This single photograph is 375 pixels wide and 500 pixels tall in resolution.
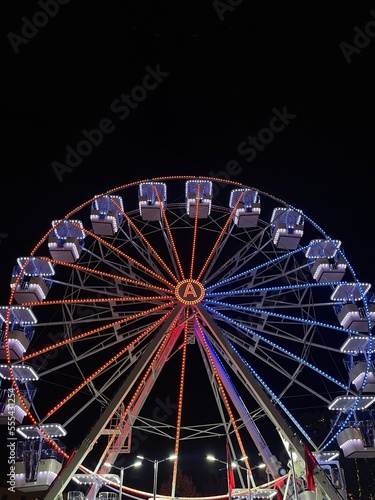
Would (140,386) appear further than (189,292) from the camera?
No

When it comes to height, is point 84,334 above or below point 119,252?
below

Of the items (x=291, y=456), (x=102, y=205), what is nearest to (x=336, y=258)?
(x=291, y=456)

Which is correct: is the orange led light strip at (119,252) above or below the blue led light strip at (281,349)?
→ above

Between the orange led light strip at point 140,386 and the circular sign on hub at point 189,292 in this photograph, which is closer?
the orange led light strip at point 140,386

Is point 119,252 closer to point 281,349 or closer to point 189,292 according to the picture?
point 189,292

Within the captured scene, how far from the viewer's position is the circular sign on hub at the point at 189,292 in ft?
61.9

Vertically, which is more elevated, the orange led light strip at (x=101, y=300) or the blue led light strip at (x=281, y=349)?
the orange led light strip at (x=101, y=300)

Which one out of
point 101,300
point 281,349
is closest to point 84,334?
point 101,300

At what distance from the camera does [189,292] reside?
1908 centimetres

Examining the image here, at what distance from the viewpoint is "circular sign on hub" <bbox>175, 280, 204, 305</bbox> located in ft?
61.9

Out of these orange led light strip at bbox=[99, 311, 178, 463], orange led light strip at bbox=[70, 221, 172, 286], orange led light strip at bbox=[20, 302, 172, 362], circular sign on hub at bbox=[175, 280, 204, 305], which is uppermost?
orange led light strip at bbox=[70, 221, 172, 286]

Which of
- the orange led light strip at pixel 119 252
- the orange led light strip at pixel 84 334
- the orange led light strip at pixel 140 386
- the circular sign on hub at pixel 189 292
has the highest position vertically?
the orange led light strip at pixel 119 252

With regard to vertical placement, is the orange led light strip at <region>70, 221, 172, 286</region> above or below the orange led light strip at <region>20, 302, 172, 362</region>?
above

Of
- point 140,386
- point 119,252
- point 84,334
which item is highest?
point 119,252
